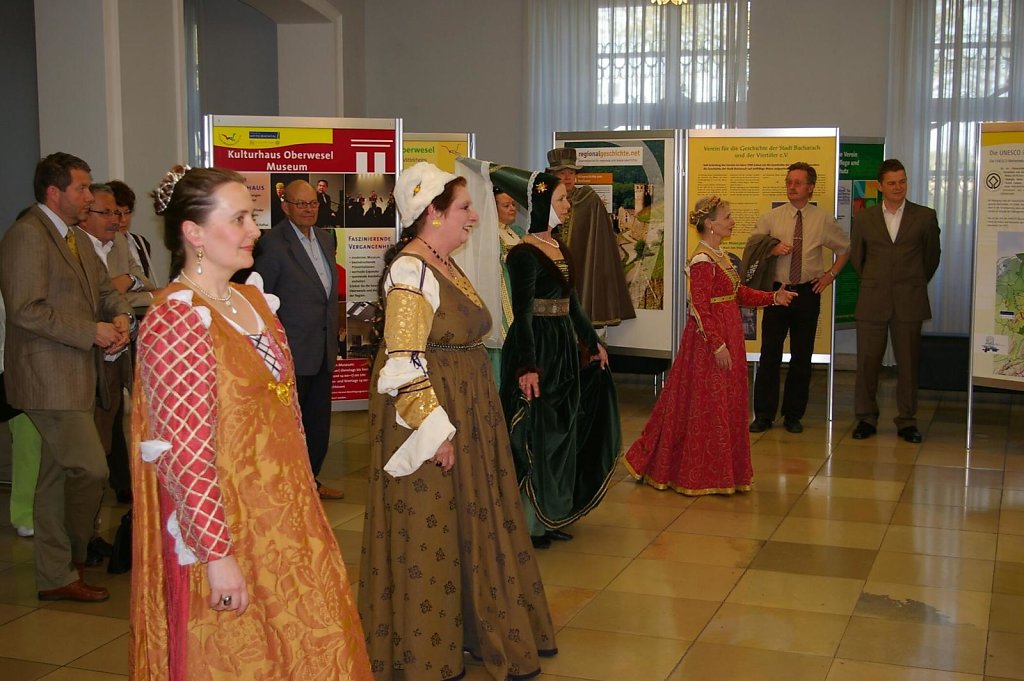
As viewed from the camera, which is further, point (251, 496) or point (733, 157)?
point (733, 157)

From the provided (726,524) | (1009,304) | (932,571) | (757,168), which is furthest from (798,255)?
(932,571)

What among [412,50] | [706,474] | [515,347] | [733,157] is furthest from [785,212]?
[412,50]

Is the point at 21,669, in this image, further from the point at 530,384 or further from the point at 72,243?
the point at 530,384

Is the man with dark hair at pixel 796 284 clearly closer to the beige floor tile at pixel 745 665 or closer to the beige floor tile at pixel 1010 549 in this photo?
the beige floor tile at pixel 1010 549

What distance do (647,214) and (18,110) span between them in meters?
6.61

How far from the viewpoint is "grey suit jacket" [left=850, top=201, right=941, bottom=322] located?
7.07 meters

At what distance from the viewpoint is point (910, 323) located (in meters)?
7.12

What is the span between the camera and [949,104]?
10.0 metres

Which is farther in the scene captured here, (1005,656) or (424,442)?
(1005,656)

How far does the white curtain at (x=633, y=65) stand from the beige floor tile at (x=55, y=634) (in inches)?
315

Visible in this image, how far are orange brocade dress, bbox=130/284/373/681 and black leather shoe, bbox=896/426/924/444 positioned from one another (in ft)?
18.4

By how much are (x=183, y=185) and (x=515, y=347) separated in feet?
8.09

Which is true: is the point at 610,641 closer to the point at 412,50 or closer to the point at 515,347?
the point at 515,347

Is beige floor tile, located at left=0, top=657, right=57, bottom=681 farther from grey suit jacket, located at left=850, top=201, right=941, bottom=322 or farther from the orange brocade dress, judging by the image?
grey suit jacket, located at left=850, top=201, right=941, bottom=322
